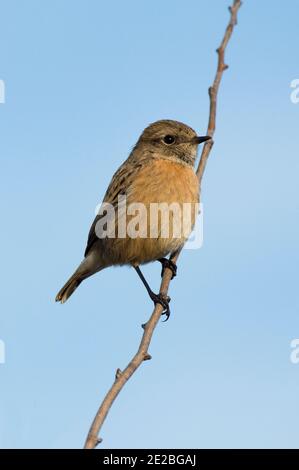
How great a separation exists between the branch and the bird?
1.51 m

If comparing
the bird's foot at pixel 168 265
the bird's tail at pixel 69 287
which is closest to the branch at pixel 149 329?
the bird's foot at pixel 168 265

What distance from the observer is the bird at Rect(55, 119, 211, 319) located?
27.5 ft

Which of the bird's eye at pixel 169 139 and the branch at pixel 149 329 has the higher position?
the bird's eye at pixel 169 139

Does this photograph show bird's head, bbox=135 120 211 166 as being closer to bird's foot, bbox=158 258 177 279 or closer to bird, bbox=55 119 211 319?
bird, bbox=55 119 211 319

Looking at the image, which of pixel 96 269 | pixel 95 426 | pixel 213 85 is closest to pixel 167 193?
pixel 96 269

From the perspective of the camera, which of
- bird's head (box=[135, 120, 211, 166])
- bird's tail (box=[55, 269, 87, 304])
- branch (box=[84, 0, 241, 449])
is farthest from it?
bird's tail (box=[55, 269, 87, 304])

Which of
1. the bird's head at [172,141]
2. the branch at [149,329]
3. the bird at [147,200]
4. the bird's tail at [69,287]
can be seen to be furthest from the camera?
the bird's tail at [69,287]

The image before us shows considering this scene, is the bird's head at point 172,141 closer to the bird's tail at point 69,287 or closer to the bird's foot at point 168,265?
the bird's foot at point 168,265

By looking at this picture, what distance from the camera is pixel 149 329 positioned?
5.16 m

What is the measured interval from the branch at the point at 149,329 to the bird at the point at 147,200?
4.94 feet

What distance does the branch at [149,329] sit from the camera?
12.9ft

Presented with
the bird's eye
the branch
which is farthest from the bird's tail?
the branch
